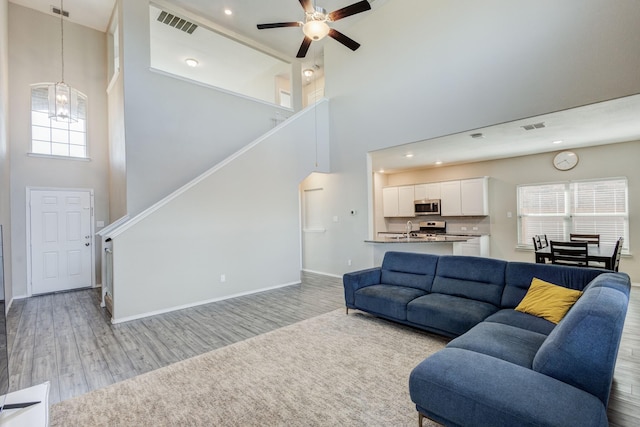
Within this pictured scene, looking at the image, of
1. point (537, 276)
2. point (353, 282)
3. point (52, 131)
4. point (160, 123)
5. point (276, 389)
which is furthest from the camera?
point (52, 131)

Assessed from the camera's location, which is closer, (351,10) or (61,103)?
(351,10)

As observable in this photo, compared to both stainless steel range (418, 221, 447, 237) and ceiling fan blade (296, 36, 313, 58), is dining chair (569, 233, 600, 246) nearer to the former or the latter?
stainless steel range (418, 221, 447, 237)

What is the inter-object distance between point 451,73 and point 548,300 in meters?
3.76

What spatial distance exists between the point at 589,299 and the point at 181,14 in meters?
7.67

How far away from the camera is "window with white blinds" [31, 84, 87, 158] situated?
5.61 metres

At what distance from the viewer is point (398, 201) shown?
8367mm

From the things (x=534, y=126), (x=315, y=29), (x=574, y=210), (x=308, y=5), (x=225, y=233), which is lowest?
(x=225, y=233)

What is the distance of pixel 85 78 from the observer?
241 inches

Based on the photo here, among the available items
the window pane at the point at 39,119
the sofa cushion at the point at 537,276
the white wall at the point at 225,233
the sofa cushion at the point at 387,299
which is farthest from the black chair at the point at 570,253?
the window pane at the point at 39,119

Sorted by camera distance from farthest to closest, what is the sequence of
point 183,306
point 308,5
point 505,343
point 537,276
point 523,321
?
point 183,306 < point 308,5 < point 537,276 < point 523,321 < point 505,343

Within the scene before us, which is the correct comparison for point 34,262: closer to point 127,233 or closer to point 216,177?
point 127,233

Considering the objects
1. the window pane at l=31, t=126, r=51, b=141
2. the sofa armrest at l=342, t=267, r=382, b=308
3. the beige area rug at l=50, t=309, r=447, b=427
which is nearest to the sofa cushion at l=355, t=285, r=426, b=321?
the sofa armrest at l=342, t=267, r=382, b=308

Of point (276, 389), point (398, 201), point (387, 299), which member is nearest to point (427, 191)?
point (398, 201)

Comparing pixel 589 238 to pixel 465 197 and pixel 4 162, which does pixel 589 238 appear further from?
pixel 4 162
